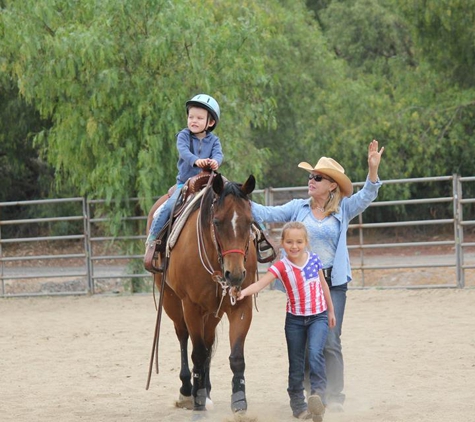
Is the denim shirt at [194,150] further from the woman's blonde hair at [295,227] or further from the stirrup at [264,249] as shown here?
the woman's blonde hair at [295,227]

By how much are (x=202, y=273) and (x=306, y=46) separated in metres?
15.1

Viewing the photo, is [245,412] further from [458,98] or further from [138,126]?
[458,98]

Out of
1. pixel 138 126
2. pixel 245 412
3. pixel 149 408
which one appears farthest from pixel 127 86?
pixel 245 412

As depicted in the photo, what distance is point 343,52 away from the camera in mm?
22828

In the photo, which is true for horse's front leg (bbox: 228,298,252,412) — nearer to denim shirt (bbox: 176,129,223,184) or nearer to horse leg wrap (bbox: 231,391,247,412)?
horse leg wrap (bbox: 231,391,247,412)

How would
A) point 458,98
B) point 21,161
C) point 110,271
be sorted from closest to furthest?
point 110,271 < point 458,98 < point 21,161

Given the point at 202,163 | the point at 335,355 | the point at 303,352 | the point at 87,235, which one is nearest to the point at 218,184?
the point at 202,163

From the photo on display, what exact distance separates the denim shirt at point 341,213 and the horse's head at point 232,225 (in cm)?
43

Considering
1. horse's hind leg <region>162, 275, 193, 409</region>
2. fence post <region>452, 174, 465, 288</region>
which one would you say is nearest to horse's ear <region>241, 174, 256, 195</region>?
horse's hind leg <region>162, 275, 193, 409</region>

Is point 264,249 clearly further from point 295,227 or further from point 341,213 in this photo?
point 295,227

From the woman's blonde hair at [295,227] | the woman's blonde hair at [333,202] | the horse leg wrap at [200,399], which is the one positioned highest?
the woman's blonde hair at [333,202]

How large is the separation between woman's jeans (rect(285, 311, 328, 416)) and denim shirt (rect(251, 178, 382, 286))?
1.06 feet

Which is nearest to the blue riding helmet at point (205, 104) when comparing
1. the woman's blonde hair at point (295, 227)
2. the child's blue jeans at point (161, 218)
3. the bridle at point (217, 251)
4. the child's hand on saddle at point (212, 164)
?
the child's hand on saddle at point (212, 164)

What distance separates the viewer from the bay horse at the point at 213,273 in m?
5.03
